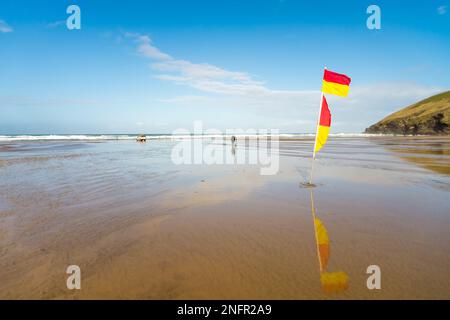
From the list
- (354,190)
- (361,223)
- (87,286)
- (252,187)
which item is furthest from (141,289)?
(354,190)

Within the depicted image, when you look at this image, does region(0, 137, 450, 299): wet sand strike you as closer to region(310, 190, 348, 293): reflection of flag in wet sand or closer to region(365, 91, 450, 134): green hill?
region(310, 190, 348, 293): reflection of flag in wet sand

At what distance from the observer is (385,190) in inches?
328

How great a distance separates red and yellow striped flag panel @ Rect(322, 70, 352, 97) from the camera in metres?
8.77

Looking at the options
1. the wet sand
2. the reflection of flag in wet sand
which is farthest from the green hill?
the reflection of flag in wet sand

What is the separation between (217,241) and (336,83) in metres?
7.45

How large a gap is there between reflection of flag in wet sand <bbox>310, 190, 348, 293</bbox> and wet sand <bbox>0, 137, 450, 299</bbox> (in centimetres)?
8

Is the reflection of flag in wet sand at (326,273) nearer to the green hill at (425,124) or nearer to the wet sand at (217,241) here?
the wet sand at (217,241)

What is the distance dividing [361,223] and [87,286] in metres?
5.38

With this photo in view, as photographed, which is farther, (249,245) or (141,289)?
(249,245)

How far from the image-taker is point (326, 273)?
3.48m

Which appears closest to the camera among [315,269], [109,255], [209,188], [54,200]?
[315,269]

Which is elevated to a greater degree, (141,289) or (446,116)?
(446,116)

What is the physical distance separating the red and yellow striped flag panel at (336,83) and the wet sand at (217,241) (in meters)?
3.60

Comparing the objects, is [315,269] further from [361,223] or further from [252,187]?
[252,187]
